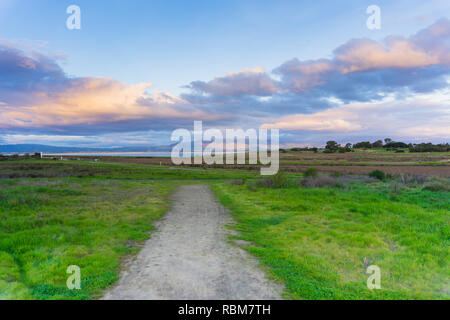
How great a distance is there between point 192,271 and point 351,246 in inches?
207

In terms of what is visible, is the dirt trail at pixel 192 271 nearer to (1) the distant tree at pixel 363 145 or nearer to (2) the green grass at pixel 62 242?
(2) the green grass at pixel 62 242

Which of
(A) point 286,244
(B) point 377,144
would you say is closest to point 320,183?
(A) point 286,244

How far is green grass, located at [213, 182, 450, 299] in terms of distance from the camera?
560 cm

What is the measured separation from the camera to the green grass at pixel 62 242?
5539 mm

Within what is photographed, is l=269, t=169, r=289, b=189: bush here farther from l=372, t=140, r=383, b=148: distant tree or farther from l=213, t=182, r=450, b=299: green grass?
l=372, t=140, r=383, b=148: distant tree

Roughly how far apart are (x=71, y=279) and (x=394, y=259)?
816 centimetres

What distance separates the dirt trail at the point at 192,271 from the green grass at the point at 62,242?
0.60 m

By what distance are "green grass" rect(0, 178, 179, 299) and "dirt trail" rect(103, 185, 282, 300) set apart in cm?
60

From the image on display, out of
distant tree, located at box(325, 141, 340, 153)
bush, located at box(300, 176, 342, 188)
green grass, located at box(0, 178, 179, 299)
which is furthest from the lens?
distant tree, located at box(325, 141, 340, 153)

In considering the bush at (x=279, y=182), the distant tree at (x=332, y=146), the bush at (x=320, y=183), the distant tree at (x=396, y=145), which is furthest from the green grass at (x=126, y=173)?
the distant tree at (x=396, y=145)

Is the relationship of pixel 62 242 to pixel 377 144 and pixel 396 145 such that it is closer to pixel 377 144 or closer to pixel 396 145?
pixel 396 145

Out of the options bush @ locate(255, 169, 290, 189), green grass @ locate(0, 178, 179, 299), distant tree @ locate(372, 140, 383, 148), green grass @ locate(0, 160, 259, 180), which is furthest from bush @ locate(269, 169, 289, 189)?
distant tree @ locate(372, 140, 383, 148)

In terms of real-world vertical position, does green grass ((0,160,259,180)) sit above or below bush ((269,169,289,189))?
below

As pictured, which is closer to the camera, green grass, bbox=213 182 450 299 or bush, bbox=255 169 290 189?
green grass, bbox=213 182 450 299
